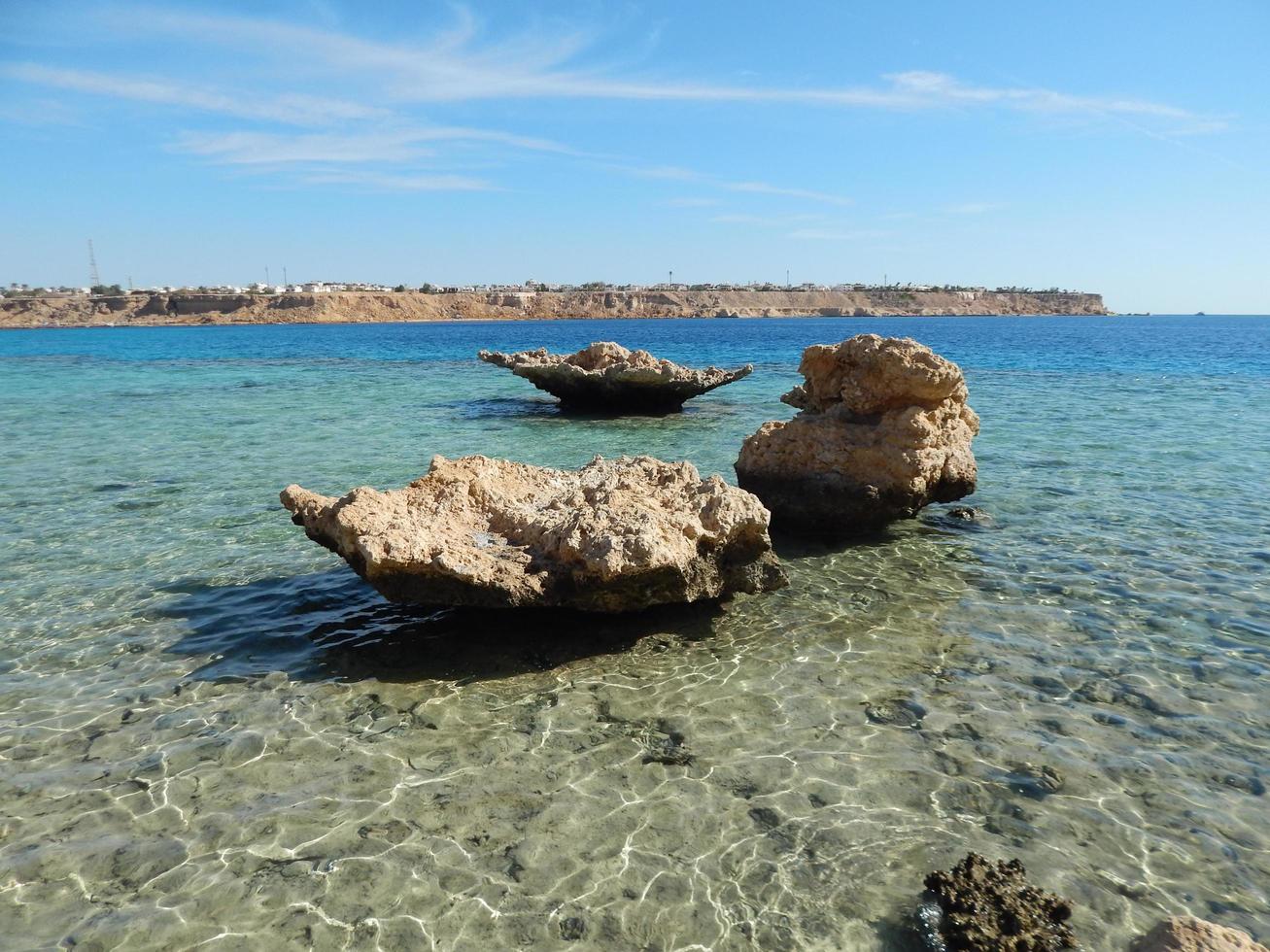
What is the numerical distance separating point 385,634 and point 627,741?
2.54 m

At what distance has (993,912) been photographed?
3.59 meters

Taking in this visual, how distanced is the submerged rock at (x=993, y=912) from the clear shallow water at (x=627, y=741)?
17 cm

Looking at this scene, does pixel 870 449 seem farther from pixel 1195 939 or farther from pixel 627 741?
pixel 1195 939

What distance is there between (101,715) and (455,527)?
109 inches

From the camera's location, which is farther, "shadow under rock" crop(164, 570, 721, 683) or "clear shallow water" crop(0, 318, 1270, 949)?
"shadow under rock" crop(164, 570, 721, 683)

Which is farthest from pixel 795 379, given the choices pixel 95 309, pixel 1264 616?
pixel 95 309

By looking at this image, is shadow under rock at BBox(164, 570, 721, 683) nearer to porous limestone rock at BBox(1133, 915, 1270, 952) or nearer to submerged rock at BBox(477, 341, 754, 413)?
porous limestone rock at BBox(1133, 915, 1270, 952)

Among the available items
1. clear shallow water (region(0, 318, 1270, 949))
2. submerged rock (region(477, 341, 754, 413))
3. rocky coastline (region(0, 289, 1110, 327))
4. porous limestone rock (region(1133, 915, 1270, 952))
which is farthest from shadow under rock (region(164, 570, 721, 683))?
rocky coastline (region(0, 289, 1110, 327))

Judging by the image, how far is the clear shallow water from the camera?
3.79m

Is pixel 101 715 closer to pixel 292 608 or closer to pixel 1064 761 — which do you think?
pixel 292 608

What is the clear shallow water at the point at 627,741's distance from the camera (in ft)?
12.4

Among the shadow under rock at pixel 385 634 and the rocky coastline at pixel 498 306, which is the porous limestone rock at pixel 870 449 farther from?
the rocky coastline at pixel 498 306

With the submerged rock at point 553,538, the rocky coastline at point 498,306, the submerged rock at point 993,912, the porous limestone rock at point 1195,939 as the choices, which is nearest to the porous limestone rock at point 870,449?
the submerged rock at point 553,538

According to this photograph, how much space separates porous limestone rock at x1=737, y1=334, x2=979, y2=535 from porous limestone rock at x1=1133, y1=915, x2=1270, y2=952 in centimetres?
613
